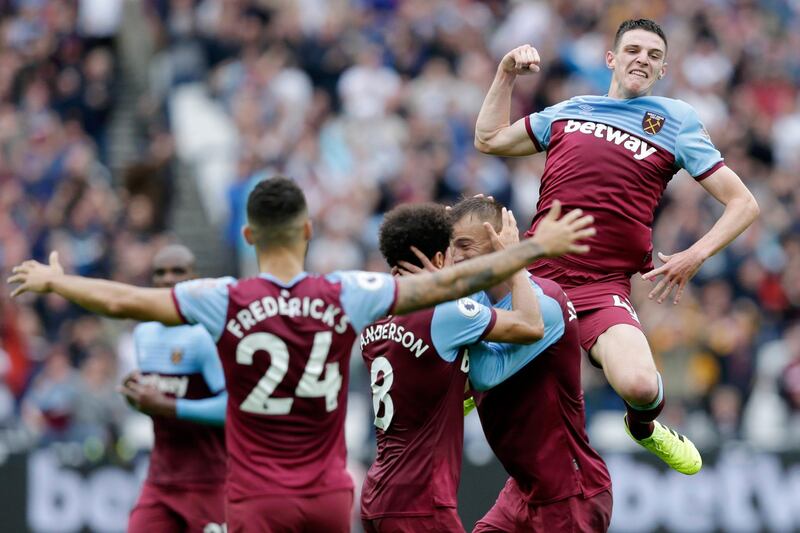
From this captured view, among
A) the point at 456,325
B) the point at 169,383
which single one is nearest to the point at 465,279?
the point at 456,325

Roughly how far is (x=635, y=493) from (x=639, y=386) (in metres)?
6.67

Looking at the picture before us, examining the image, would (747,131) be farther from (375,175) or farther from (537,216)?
(537,216)

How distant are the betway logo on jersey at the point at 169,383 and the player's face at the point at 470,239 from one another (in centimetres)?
278

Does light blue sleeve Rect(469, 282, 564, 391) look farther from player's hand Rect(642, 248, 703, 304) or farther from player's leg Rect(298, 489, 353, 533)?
player's leg Rect(298, 489, 353, 533)

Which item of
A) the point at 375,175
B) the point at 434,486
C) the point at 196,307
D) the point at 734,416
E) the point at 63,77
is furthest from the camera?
the point at 63,77

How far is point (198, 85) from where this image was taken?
2123cm

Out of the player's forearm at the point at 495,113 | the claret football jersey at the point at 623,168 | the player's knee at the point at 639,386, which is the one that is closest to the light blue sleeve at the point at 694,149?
the claret football jersey at the point at 623,168

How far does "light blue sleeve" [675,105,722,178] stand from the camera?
8.41 m

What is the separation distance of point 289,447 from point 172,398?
303cm

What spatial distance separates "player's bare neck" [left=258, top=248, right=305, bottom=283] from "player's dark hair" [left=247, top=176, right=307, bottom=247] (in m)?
0.05

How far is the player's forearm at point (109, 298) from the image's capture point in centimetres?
658

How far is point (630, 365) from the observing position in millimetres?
8070

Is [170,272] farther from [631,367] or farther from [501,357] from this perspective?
[631,367]

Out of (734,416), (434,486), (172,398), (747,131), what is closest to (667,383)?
(734,416)
